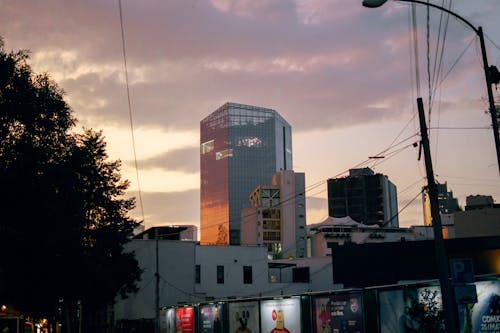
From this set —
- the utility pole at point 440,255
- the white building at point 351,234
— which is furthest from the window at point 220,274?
Result: the white building at point 351,234

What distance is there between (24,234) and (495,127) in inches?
1151

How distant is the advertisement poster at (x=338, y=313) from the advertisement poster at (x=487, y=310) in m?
5.15

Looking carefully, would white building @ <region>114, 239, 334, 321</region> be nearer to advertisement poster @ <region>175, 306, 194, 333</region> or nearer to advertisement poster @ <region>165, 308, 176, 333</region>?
advertisement poster @ <region>165, 308, 176, 333</region>

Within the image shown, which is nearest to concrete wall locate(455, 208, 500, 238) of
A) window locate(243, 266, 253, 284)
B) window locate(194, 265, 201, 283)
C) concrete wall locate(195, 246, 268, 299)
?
concrete wall locate(195, 246, 268, 299)

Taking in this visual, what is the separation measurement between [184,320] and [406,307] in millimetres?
19650

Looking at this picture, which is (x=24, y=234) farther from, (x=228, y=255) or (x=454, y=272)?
(x=228, y=255)

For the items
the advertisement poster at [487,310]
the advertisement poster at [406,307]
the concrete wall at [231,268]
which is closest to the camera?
the advertisement poster at [487,310]

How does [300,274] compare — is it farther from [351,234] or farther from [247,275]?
[351,234]

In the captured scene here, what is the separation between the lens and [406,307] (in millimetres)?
25109

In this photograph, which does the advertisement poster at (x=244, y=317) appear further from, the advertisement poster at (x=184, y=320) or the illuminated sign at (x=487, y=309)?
the illuminated sign at (x=487, y=309)

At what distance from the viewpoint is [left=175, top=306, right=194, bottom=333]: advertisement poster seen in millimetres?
39944

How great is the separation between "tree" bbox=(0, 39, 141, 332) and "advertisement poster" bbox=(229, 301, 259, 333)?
40.9 feet

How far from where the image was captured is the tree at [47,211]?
33219 mm

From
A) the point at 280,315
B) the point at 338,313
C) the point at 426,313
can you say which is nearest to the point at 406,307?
the point at 426,313
